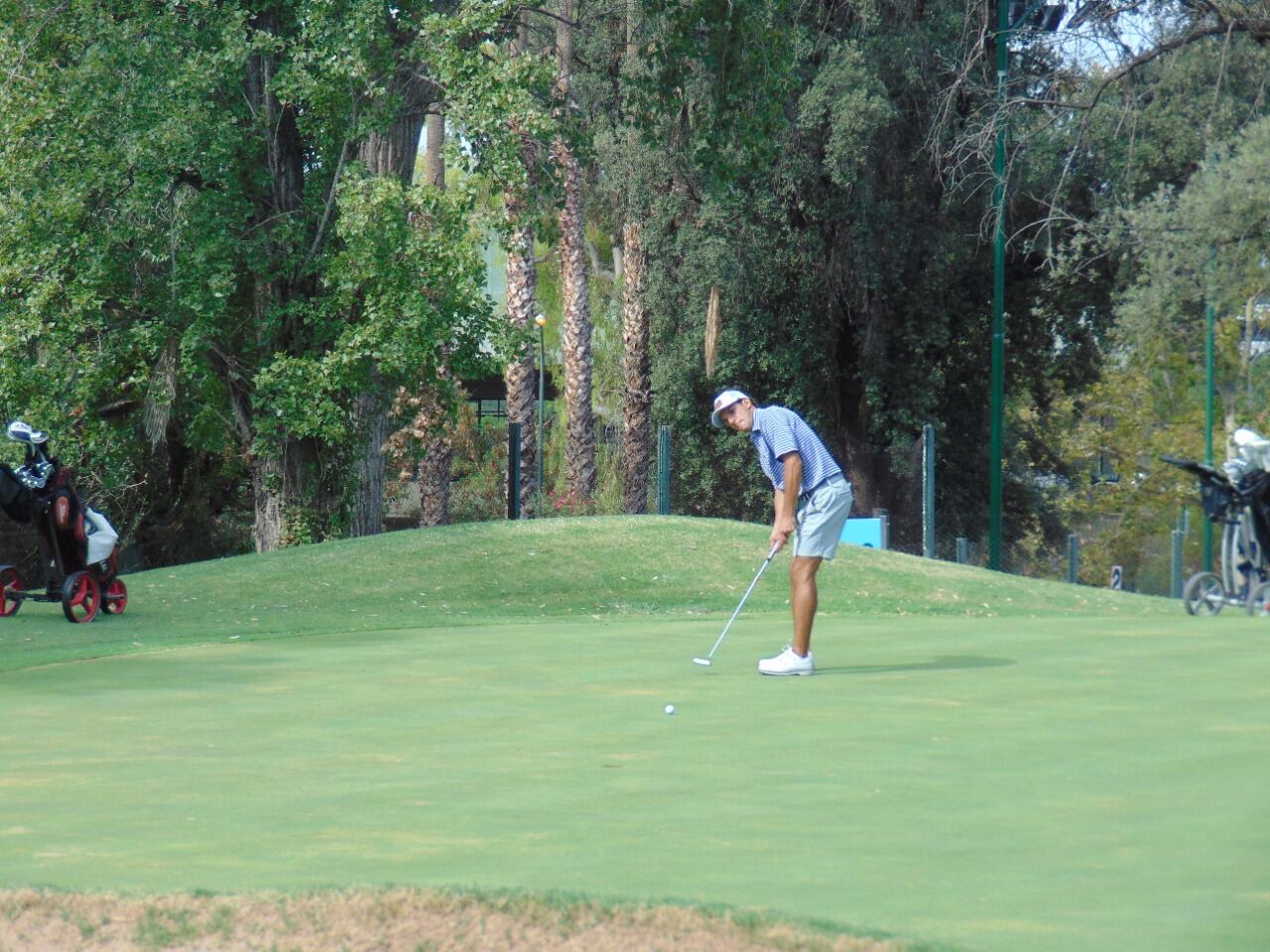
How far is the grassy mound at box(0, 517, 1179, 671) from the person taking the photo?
17609 millimetres

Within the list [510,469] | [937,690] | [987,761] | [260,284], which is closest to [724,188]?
[510,469]

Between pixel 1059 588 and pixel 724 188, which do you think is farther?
pixel 724 188

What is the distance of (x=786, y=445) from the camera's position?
11656 mm

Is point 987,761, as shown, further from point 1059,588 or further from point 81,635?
point 1059,588

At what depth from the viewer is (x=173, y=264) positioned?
72.8ft

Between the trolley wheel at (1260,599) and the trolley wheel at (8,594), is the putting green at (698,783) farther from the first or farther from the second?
the trolley wheel at (8,594)

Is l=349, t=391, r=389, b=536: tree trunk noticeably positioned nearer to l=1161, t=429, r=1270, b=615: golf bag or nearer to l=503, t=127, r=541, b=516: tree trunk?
l=503, t=127, r=541, b=516: tree trunk

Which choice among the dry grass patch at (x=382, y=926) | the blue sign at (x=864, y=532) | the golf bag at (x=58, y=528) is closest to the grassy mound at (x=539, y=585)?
the golf bag at (x=58, y=528)

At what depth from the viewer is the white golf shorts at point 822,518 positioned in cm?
1177

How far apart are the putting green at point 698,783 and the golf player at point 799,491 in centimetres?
44

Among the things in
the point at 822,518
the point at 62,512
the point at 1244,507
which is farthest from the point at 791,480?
the point at 62,512

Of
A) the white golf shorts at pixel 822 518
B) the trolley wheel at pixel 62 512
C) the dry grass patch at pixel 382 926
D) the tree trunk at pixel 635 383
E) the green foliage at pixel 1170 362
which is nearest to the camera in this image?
the dry grass patch at pixel 382 926

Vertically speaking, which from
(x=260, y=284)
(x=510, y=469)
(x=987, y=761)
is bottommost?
(x=987, y=761)

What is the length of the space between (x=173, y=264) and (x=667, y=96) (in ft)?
24.1
